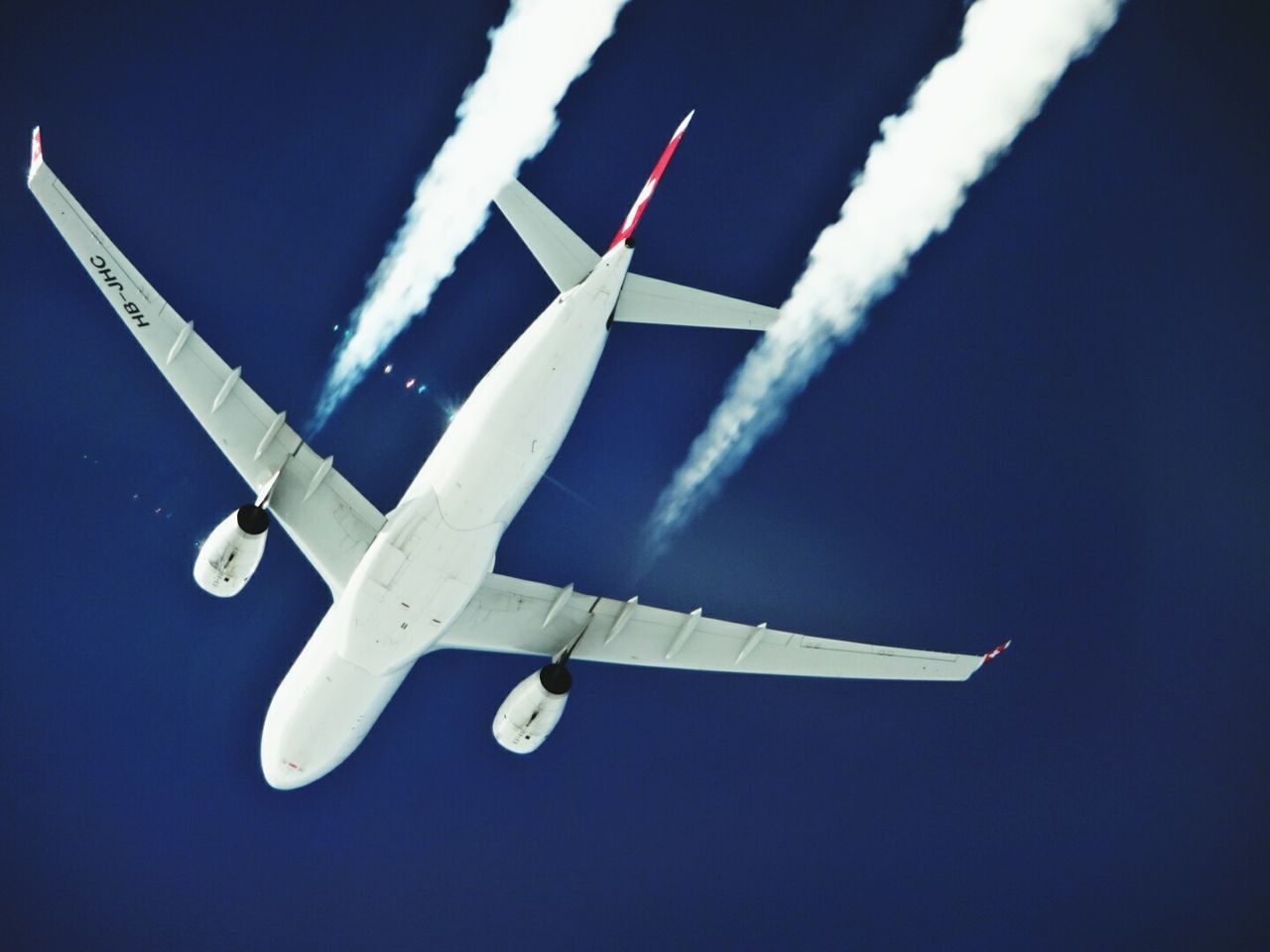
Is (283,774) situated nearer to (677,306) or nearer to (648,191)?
(677,306)

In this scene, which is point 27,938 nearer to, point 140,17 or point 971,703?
point 140,17

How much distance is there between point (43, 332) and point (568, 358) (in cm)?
1143

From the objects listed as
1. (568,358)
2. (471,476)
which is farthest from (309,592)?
(568,358)

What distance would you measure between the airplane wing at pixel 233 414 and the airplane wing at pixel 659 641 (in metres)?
2.75

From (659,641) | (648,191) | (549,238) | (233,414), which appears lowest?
(233,414)

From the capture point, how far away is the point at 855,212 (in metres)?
19.1

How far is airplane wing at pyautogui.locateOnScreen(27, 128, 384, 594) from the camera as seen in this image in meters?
16.9

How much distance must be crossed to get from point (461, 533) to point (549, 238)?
4.84m

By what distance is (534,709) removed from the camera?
1903cm

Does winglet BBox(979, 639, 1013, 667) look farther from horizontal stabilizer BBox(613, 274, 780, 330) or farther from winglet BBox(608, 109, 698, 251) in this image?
winglet BBox(608, 109, 698, 251)

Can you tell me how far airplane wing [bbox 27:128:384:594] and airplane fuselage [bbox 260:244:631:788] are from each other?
1.39 metres

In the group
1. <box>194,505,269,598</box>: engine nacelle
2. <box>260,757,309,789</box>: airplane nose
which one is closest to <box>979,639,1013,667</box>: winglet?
<box>260,757,309,789</box>: airplane nose

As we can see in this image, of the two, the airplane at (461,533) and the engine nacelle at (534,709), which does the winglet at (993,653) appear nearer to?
the airplane at (461,533)

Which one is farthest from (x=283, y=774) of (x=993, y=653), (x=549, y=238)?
(x=993, y=653)
